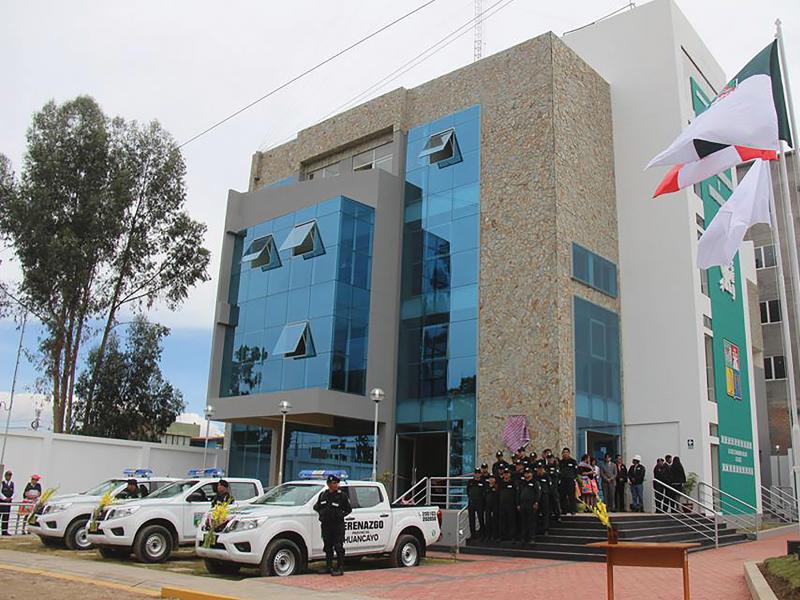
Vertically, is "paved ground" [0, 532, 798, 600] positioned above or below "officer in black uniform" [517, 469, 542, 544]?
below

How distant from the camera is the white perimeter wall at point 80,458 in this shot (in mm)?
25969

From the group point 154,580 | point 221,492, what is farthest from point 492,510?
point 154,580

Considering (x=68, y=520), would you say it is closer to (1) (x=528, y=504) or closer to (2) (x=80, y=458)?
(1) (x=528, y=504)

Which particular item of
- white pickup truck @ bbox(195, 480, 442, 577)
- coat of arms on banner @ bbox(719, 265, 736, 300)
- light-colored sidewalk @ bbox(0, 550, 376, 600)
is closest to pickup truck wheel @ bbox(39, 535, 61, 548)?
light-colored sidewalk @ bbox(0, 550, 376, 600)

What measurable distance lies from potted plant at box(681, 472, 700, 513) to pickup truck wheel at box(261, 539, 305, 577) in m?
13.6

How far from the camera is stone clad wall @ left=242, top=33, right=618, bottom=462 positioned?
23141 mm

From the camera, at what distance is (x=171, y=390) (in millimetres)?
40344

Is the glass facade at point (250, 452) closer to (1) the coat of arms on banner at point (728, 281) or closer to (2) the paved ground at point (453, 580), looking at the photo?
(2) the paved ground at point (453, 580)

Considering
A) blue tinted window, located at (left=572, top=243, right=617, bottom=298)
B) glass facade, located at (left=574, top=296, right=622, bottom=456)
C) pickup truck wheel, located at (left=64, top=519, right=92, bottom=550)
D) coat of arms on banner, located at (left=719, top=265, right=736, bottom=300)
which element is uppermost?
coat of arms on banner, located at (left=719, top=265, right=736, bottom=300)

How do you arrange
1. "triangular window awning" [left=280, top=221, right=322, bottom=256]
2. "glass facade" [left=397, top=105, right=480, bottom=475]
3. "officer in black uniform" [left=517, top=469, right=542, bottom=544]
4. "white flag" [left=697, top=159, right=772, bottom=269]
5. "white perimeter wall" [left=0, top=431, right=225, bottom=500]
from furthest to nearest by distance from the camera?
"triangular window awning" [left=280, top=221, right=322, bottom=256] < "white perimeter wall" [left=0, top=431, right=225, bottom=500] < "glass facade" [left=397, top=105, right=480, bottom=475] < "officer in black uniform" [left=517, top=469, right=542, bottom=544] < "white flag" [left=697, top=159, right=772, bottom=269]

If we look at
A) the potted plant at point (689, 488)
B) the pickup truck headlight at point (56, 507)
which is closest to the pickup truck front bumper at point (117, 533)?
the pickup truck headlight at point (56, 507)

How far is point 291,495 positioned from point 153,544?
127 inches

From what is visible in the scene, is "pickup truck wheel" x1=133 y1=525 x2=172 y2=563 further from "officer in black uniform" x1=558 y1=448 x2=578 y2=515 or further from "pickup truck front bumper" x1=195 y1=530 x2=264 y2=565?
"officer in black uniform" x1=558 y1=448 x2=578 y2=515

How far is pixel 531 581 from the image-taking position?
12789mm
